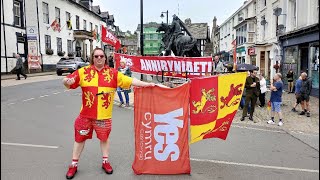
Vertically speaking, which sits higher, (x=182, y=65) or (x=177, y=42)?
(x=177, y=42)

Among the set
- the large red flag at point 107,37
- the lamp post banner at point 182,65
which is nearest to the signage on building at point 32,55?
the large red flag at point 107,37

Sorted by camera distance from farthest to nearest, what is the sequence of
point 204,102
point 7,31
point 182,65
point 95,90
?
point 182,65 → point 204,102 → point 95,90 → point 7,31

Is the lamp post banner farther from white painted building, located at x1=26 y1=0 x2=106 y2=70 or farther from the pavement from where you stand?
white painted building, located at x1=26 y1=0 x2=106 y2=70

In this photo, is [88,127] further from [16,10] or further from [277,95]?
[277,95]

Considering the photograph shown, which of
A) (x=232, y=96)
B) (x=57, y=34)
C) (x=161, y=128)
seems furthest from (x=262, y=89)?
(x=57, y=34)

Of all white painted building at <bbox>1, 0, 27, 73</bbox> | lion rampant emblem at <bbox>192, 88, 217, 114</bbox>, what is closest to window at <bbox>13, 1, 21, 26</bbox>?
white painted building at <bbox>1, 0, 27, 73</bbox>

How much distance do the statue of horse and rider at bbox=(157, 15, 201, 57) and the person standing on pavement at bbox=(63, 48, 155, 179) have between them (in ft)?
41.4

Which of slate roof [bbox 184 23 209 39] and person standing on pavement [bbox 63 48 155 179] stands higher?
slate roof [bbox 184 23 209 39]

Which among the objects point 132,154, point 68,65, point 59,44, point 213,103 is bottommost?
point 132,154

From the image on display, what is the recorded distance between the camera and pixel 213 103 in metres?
4.74

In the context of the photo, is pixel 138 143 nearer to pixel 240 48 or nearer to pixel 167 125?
pixel 167 125

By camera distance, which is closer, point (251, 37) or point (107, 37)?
point (107, 37)

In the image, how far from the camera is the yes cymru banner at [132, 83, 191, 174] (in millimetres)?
4352

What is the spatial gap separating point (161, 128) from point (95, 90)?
3.42 ft
